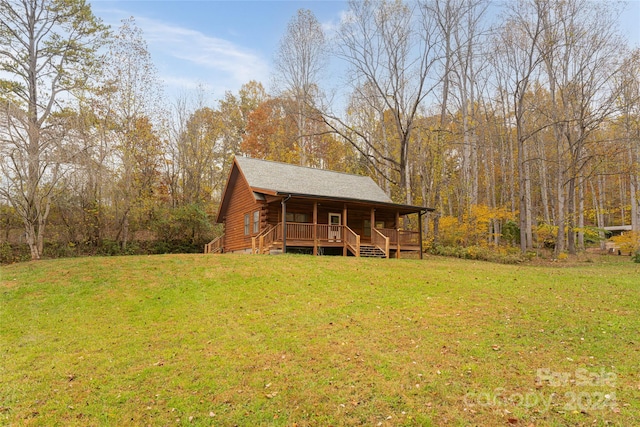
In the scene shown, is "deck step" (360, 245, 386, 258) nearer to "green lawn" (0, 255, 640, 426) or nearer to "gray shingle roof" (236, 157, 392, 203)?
"gray shingle roof" (236, 157, 392, 203)

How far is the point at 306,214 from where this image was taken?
1998 cm

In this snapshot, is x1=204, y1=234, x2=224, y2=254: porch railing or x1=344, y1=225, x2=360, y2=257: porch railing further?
x1=204, y1=234, x2=224, y2=254: porch railing

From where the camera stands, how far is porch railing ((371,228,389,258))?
17672mm

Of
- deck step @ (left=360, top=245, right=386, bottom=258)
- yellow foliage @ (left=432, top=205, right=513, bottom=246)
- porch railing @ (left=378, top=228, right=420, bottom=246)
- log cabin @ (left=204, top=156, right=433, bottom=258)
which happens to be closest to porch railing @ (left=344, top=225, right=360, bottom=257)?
log cabin @ (left=204, top=156, right=433, bottom=258)

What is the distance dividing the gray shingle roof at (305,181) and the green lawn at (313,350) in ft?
29.8

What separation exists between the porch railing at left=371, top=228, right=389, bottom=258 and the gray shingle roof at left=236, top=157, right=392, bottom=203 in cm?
215

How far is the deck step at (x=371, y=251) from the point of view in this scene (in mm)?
18078

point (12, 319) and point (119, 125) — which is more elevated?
point (119, 125)

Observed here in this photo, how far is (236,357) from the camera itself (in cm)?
600

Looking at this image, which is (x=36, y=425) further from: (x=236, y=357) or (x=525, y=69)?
(x=525, y=69)

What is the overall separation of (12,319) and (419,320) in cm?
927

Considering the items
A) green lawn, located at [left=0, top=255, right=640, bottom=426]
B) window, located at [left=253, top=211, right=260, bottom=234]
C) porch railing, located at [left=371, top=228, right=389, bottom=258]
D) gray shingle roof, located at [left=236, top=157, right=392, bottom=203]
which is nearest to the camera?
green lawn, located at [left=0, top=255, right=640, bottom=426]

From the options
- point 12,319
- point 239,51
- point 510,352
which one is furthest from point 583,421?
point 239,51

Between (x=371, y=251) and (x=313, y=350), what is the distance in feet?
40.7
